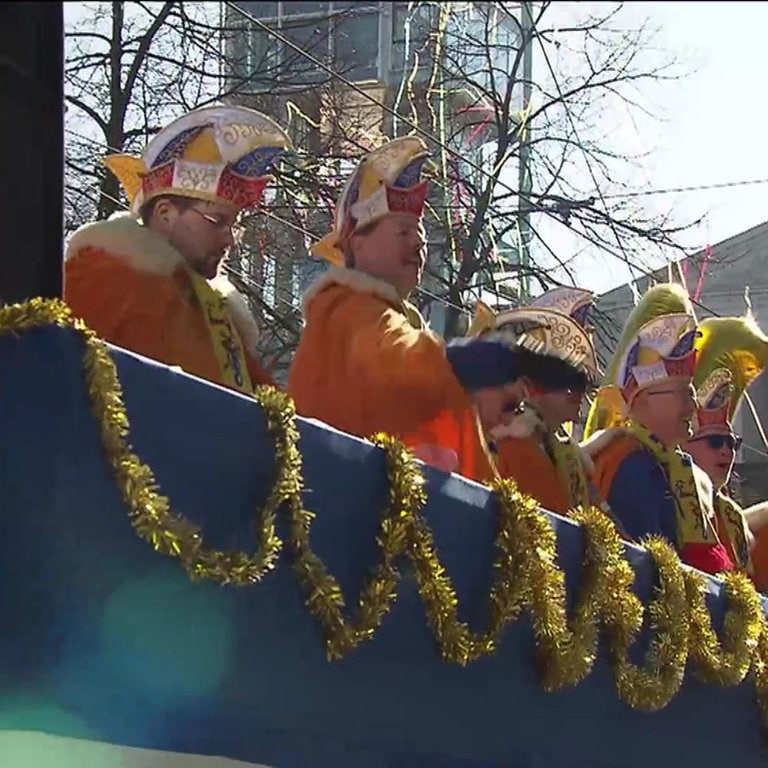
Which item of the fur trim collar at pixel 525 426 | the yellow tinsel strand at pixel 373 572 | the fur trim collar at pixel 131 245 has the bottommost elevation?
→ the yellow tinsel strand at pixel 373 572

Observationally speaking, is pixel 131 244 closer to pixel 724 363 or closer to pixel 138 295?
pixel 138 295

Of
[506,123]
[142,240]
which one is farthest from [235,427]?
[506,123]

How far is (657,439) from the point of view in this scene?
506 cm

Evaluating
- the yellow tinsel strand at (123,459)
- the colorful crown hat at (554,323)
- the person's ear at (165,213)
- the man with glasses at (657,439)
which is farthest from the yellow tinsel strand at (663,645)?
the yellow tinsel strand at (123,459)

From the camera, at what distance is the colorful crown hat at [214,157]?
3.40m

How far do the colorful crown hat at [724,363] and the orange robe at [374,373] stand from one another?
235cm

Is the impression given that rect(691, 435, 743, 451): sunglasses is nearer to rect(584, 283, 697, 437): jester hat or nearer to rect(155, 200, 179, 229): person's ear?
rect(584, 283, 697, 437): jester hat

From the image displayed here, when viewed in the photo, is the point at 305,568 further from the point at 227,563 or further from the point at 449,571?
the point at 449,571

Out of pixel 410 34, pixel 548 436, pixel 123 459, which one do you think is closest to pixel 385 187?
pixel 548 436

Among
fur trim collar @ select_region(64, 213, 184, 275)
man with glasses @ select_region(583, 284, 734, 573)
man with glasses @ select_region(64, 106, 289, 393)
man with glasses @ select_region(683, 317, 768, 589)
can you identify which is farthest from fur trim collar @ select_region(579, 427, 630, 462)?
fur trim collar @ select_region(64, 213, 184, 275)

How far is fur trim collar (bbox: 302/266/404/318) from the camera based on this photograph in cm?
357

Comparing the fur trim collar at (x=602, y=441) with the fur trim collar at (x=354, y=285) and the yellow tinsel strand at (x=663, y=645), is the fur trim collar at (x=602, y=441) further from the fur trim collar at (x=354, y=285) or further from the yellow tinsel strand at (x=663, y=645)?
the fur trim collar at (x=354, y=285)

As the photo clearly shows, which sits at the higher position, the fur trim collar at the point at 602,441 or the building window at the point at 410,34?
the building window at the point at 410,34

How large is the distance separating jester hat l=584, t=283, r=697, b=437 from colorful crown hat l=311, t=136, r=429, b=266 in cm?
157
